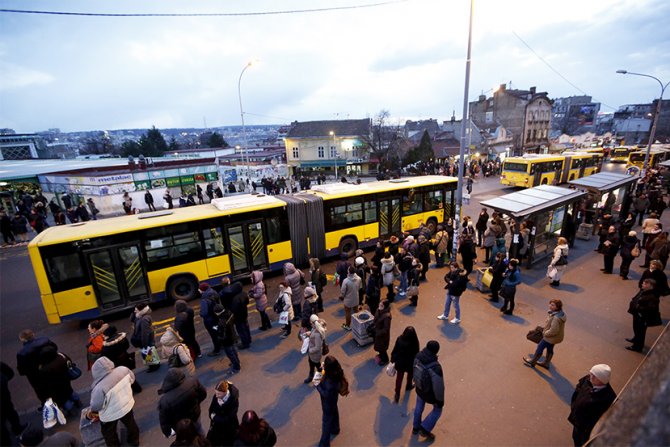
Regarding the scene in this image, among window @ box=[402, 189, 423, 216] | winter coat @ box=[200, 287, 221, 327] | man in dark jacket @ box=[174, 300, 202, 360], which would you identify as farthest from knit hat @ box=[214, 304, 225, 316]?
window @ box=[402, 189, 423, 216]

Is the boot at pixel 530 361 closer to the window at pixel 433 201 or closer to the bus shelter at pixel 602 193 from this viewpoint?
the window at pixel 433 201

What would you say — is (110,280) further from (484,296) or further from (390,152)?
(390,152)

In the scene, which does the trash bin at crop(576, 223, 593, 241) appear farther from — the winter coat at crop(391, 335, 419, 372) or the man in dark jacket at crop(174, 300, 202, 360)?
the man in dark jacket at crop(174, 300, 202, 360)

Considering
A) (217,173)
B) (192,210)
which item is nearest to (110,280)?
(192,210)

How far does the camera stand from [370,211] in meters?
13.3

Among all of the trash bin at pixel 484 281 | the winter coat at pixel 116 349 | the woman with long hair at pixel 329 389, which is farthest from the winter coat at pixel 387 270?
the winter coat at pixel 116 349

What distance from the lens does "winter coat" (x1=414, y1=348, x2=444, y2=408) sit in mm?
4793

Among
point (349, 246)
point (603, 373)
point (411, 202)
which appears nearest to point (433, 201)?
point (411, 202)

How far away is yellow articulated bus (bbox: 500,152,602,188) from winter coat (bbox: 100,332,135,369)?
28269 millimetres

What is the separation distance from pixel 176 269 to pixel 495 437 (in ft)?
30.2

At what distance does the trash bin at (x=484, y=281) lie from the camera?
9783 mm

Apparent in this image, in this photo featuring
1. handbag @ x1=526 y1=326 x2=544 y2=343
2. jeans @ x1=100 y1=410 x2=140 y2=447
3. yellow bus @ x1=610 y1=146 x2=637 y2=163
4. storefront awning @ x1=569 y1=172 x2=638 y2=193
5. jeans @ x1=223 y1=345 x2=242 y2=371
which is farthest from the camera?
yellow bus @ x1=610 y1=146 x2=637 y2=163

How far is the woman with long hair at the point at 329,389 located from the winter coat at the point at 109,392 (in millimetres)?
3116

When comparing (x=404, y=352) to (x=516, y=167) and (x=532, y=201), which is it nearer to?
(x=532, y=201)
